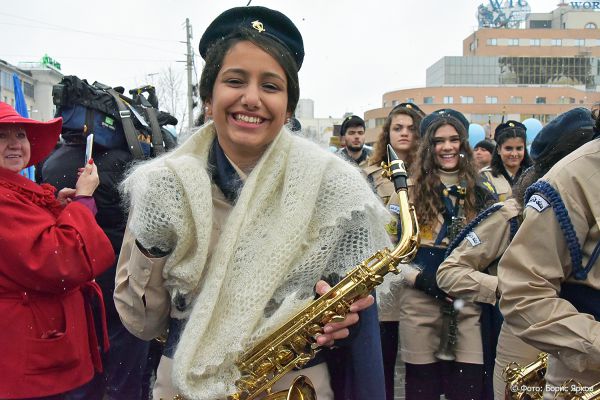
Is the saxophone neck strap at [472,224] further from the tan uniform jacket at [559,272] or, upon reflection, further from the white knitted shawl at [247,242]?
the white knitted shawl at [247,242]

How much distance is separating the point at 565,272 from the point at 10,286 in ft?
8.75

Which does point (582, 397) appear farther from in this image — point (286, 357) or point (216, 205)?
point (216, 205)

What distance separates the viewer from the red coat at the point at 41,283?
9.58 feet

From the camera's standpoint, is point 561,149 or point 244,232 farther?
point 561,149

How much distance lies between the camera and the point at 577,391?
2.24 m

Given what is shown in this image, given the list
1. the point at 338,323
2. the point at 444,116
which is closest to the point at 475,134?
the point at 444,116

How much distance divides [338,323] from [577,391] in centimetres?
102

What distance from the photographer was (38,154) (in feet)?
12.0

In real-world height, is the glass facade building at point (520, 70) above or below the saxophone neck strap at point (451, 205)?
above

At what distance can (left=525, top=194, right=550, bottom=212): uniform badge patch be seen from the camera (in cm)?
227

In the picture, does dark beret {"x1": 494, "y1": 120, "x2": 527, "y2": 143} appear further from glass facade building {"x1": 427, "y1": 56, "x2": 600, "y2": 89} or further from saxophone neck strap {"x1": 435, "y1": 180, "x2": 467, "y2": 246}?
glass facade building {"x1": 427, "y1": 56, "x2": 600, "y2": 89}

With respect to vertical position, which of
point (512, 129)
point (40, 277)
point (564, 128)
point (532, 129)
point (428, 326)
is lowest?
point (428, 326)

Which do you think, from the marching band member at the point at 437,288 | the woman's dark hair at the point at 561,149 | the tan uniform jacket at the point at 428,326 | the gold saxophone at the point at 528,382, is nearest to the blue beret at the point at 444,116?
the marching band member at the point at 437,288

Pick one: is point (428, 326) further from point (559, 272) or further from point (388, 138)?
point (388, 138)
